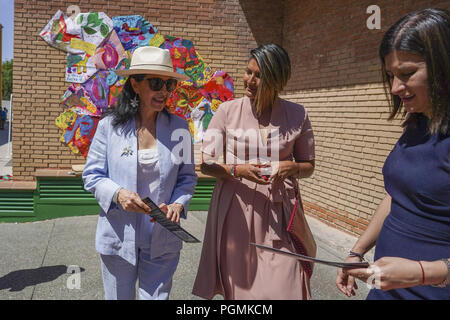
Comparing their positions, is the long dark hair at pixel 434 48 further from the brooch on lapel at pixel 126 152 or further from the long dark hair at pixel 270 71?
the brooch on lapel at pixel 126 152

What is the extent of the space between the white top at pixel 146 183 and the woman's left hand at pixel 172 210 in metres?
0.12

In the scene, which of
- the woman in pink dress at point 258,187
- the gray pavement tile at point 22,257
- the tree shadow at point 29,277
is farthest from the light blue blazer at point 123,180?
the tree shadow at point 29,277

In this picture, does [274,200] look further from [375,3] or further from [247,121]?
[375,3]

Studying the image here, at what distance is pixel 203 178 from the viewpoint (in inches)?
289

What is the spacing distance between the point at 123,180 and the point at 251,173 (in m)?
0.75

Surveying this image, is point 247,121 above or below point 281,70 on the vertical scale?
below

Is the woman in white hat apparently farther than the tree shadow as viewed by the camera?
No

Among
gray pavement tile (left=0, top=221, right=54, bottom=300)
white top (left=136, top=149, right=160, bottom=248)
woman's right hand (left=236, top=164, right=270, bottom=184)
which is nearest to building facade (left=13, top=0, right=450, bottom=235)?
gray pavement tile (left=0, top=221, right=54, bottom=300)

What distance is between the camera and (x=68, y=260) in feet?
16.2

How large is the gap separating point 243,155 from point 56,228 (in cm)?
494

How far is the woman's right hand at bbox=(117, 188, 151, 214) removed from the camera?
2.16 m

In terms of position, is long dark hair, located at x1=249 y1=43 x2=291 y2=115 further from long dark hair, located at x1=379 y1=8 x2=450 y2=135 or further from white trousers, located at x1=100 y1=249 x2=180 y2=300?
white trousers, located at x1=100 y1=249 x2=180 y2=300
